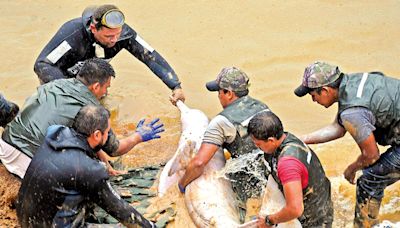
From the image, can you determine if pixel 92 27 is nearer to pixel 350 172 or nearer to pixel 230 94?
pixel 230 94

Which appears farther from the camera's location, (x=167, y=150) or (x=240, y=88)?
(x=167, y=150)

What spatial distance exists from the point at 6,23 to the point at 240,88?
18.5ft

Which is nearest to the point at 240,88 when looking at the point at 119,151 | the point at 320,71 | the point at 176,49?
the point at 320,71

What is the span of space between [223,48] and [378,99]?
14.5 feet

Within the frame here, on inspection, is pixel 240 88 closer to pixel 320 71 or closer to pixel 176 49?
pixel 320 71

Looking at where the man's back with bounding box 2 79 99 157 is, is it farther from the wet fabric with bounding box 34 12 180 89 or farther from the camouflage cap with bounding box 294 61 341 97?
the camouflage cap with bounding box 294 61 341 97

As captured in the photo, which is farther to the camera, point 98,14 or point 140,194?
point 98,14

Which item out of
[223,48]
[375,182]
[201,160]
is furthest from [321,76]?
[223,48]

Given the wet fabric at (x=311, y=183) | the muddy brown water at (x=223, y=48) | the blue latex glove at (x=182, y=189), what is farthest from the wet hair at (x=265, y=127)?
the muddy brown water at (x=223, y=48)

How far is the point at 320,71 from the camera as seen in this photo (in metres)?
4.54

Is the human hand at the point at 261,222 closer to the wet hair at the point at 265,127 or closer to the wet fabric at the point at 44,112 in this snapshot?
the wet hair at the point at 265,127

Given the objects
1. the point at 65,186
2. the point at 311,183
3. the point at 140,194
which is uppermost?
the point at 65,186

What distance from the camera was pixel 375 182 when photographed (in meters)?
4.76

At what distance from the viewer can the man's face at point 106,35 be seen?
17.7 ft
